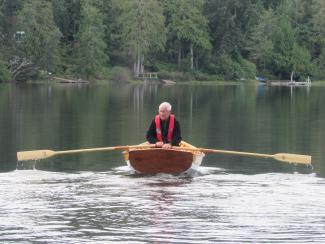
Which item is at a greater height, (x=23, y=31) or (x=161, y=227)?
(x=23, y=31)

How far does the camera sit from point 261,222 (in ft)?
52.0

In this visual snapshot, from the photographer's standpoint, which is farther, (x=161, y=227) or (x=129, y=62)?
(x=129, y=62)

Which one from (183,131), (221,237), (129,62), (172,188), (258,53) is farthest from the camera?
(258,53)

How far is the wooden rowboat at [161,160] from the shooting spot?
68.6ft

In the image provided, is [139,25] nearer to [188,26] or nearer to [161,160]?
[188,26]

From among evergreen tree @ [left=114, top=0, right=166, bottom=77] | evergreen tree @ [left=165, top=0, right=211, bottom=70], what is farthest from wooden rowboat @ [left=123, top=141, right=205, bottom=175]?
evergreen tree @ [left=165, top=0, right=211, bottom=70]

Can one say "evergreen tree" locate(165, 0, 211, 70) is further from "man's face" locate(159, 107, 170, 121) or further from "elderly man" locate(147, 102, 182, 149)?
"man's face" locate(159, 107, 170, 121)

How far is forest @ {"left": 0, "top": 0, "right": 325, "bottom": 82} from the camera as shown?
302ft

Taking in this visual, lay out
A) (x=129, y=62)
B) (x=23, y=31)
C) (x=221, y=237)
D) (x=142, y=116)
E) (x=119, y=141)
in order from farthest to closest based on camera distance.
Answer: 1. (x=129, y=62)
2. (x=23, y=31)
3. (x=142, y=116)
4. (x=119, y=141)
5. (x=221, y=237)

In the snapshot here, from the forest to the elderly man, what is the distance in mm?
68190

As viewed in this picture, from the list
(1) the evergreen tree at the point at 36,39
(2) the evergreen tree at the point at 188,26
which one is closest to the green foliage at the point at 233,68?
(2) the evergreen tree at the point at 188,26

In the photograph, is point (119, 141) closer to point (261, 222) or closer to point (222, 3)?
point (261, 222)

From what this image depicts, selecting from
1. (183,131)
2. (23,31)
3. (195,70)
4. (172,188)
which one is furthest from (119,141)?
(195,70)

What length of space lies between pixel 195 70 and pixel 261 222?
288 feet
